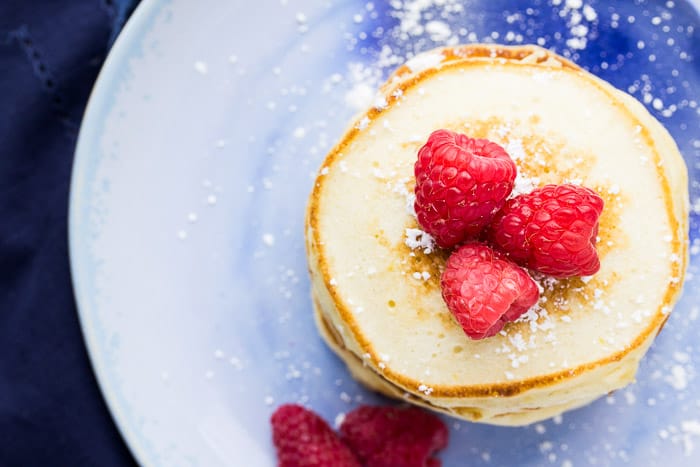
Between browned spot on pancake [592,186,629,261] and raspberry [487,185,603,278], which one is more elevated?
raspberry [487,185,603,278]

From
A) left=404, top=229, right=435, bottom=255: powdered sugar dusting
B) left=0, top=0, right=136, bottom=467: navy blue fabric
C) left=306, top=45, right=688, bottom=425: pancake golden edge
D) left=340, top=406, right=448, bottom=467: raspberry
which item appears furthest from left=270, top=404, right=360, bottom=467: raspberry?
left=404, top=229, right=435, bottom=255: powdered sugar dusting

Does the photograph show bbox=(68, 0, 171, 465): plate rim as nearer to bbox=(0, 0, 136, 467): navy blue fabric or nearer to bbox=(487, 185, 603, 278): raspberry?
bbox=(0, 0, 136, 467): navy blue fabric

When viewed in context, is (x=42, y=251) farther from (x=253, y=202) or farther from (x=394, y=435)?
(x=394, y=435)

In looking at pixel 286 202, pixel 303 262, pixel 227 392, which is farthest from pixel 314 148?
pixel 227 392

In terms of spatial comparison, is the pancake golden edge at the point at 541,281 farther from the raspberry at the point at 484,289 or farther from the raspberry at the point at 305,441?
the raspberry at the point at 305,441

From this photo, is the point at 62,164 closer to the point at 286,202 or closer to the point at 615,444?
the point at 286,202

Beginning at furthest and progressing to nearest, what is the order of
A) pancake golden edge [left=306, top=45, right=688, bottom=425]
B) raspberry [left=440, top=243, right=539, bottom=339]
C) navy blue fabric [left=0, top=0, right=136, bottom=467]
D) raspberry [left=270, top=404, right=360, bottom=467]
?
navy blue fabric [left=0, top=0, right=136, bottom=467]
raspberry [left=270, top=404, right=360, bottom=467]
pancake golden edge [left=306, top=45, right=688, bottom=425]
raspberry [left=440, top=243, right=539, bottom=339]
